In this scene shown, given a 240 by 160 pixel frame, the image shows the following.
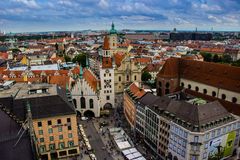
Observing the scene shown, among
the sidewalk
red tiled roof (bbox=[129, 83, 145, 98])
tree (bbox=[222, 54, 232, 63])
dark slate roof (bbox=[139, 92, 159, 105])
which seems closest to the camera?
the sidewalk

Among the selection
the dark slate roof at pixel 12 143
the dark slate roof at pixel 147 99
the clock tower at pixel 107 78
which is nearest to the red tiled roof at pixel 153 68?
the clock tower at pixel 107 78

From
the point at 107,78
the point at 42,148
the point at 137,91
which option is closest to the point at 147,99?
the point at 137,91

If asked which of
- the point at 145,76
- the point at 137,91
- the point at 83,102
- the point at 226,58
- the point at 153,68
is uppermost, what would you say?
the point at 137,91

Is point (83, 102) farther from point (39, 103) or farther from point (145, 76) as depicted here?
point (145, 76)

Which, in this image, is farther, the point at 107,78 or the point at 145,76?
the point at 145,76

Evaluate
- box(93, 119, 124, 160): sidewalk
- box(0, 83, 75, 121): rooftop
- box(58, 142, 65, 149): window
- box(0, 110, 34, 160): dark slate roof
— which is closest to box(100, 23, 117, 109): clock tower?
box(93, 119, 124, 160): sidewalk

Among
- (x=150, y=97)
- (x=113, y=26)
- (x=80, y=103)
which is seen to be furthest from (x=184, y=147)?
(x=113, y=26)

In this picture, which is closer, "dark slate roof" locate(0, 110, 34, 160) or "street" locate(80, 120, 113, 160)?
"dark slate roof" locate(0, 110, 34, 160)

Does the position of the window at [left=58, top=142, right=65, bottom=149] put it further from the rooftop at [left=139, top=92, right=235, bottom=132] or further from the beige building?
the rooftop at [left=139, top=92, right=235, bottom=132]

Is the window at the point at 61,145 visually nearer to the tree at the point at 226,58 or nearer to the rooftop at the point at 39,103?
the rooftop at the point at 39,103
